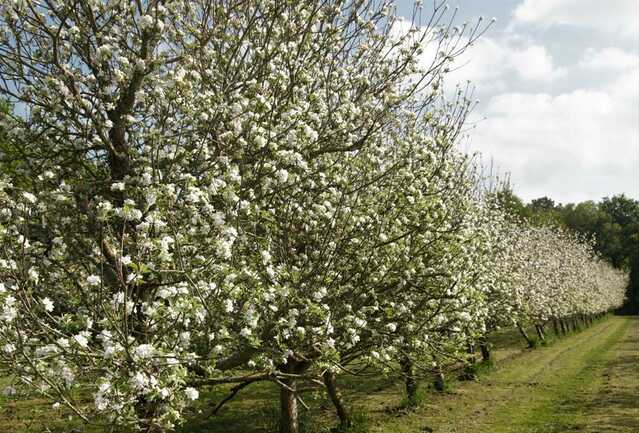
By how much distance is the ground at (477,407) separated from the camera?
15.6 metres

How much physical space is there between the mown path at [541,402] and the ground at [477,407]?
29 mm

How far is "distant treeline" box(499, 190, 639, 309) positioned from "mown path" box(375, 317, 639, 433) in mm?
65895

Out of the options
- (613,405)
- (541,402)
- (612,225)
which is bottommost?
(613,405)

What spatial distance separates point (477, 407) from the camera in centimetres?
1856

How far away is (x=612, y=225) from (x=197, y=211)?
12955 cm

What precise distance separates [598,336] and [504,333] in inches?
354

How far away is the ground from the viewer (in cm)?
1557

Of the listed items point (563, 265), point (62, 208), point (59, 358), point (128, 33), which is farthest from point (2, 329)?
point (563, 265)

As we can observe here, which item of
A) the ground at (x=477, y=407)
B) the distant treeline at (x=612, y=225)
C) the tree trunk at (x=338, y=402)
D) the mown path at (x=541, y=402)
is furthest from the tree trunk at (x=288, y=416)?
the distant treeline at (x=612, y=225)

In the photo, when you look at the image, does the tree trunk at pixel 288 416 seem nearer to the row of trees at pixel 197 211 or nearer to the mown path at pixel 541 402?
the row of trees at pixel 197 211

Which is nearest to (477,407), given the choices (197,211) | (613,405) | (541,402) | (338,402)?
(541,402)

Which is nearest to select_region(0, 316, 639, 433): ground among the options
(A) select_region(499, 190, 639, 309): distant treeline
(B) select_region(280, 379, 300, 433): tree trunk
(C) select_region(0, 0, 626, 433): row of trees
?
(B) select_region(280, 379, 300, 433): tree trunk

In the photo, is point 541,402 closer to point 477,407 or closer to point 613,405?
point 613,405

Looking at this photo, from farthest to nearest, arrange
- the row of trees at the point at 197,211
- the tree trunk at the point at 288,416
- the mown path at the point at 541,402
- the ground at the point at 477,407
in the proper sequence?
the mown path at the point at 541,402, the ground at the point at 477,407, the tree trunk at the point at 288,416, the row of trees at the point at 197,211
